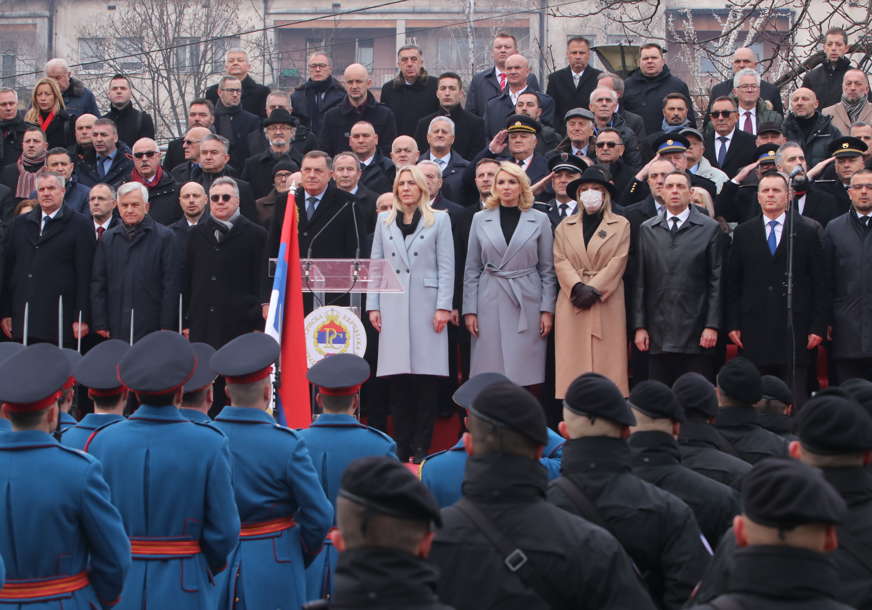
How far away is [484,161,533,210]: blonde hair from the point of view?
11406 mm

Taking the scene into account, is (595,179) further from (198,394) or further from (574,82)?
(198,394)

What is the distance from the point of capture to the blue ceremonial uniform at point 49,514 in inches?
211

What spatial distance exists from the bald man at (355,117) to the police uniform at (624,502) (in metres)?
9.91

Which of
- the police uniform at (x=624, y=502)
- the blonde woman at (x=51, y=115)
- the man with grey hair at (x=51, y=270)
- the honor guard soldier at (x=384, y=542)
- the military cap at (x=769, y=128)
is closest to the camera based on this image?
the honor guard soldier at (x=384, y=542)

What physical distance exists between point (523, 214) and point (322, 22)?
38583 mm

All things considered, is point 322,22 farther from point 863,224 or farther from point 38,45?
point 863,224

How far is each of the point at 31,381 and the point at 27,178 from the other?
9174 millimetres

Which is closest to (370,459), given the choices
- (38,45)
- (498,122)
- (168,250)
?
(168,250)

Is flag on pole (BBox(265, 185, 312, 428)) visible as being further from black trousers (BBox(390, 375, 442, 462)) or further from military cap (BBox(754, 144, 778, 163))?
military cap (BBox(754, 144, 778, 163))

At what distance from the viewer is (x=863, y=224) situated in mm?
11328

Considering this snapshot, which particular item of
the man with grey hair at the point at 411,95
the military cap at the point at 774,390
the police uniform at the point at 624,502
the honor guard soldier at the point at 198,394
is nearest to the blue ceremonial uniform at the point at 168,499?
the honor guard soldier at the point at 198,394

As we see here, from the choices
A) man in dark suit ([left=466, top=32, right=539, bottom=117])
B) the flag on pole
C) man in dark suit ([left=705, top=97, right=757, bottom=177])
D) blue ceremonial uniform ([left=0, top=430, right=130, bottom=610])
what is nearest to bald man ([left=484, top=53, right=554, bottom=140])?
man in dark suit ([left=466, top=32, right=539, bottom=117])

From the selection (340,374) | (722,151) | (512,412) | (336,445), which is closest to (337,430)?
(336,445)

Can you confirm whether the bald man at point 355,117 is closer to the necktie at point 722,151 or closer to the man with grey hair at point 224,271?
the man with grey hair at point 224,271
